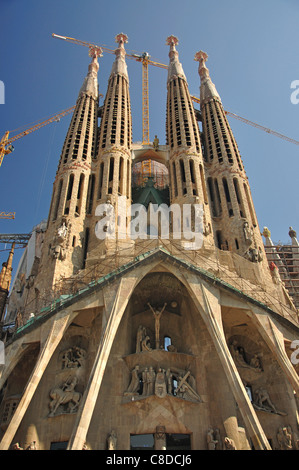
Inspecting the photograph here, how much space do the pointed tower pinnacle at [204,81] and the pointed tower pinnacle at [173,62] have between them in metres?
2.13

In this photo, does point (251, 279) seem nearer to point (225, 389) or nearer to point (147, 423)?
point (225, 389)

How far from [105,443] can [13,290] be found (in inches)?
911

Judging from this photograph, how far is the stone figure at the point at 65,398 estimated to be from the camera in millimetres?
18625

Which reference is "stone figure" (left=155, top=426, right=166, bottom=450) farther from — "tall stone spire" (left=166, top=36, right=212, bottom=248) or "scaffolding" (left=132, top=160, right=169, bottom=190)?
"scaffolding" (left=132, top=160, right=169, bottom=190)

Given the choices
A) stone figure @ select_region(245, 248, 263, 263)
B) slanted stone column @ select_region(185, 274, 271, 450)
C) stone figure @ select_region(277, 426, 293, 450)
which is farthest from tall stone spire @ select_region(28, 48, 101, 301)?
stone figure @ select_region(277, 426, 293, 450)

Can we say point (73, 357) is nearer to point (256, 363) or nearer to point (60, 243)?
point (60, 243)

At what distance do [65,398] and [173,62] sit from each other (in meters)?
36.2

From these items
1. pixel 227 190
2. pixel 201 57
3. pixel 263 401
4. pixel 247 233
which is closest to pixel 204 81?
pixel 201 57

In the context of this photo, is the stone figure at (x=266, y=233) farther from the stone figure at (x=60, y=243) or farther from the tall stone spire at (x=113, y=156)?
the stone figure at (x=60, y=243)

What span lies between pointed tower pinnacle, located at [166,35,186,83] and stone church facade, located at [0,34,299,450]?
55.6 feet

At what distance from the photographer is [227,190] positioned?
100ft

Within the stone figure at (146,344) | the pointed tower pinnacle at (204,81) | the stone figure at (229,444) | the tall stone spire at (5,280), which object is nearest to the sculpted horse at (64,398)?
the stone figure at (146,344)

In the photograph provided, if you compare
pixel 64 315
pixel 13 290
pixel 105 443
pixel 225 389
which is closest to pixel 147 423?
pixel 105 443

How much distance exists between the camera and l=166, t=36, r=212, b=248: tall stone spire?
96.5 feet
